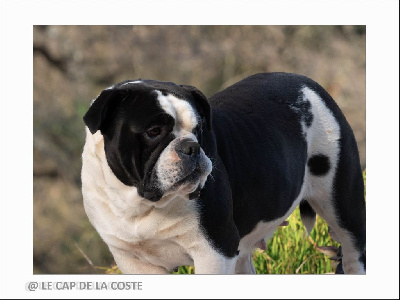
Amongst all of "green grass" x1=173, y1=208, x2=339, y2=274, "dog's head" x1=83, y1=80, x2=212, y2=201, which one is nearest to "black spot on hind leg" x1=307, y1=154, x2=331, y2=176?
"green grass" x1=173, y1=208, x2=339, y2=274

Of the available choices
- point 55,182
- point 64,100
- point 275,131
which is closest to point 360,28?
point 275,131

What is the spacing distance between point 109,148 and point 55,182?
5449 mm

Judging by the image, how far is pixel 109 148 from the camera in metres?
3.50

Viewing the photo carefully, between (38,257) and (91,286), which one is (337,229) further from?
(38,257)

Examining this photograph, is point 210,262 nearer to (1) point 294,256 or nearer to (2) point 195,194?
(2) point 195,194

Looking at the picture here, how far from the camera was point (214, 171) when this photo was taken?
3639 millimetres

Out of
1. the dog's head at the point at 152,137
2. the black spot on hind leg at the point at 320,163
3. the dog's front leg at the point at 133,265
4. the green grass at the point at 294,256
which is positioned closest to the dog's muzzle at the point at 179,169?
the dog's head at the point at 152,137

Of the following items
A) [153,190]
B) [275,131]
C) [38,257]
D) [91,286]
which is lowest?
[38,257]

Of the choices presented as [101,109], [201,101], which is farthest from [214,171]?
[101,109]

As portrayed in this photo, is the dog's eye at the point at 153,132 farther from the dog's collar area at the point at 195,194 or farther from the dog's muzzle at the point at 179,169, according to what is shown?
the dog's collar area at the point at 195,194

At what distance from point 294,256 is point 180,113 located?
1.96 m

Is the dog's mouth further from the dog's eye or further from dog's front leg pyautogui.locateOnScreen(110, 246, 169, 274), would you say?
dog's front leg pyautogui.locateOnScreen(110, 246, 169, 274)

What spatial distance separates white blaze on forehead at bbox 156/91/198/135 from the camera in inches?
134

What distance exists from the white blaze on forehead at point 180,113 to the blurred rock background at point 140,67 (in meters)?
2.20
